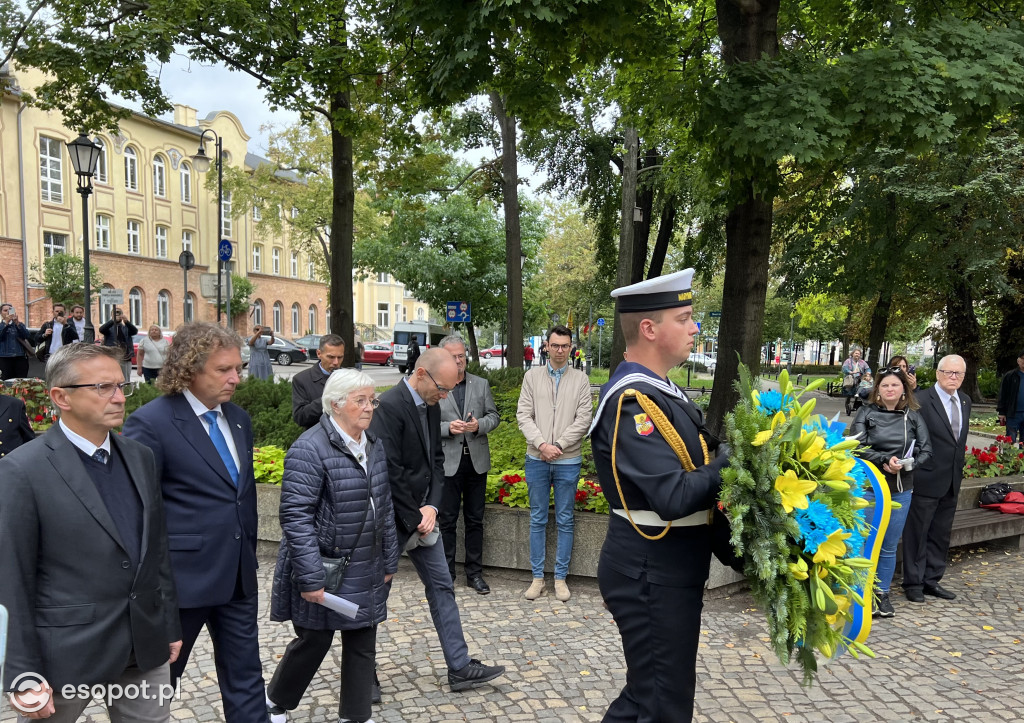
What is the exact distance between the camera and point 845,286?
20156 millimetres

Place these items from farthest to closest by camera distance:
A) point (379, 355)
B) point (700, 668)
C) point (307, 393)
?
point (379, 355), point (307, 393), point (700, 668)

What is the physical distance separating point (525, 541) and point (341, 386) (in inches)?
131

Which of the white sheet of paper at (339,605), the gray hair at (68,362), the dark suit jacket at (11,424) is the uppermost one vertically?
the gray hair at (68,362)

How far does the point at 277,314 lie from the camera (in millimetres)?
58969

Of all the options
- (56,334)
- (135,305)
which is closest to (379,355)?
(135,305)

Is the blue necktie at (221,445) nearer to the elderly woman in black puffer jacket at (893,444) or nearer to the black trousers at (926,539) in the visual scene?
the elderly woman in black puffer jacket at (893,444)

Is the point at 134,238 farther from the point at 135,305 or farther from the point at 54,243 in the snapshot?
the point at 54,243

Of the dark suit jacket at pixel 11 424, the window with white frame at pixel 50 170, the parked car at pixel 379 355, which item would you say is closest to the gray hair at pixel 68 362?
the dark suit jacket at pixel 11 424

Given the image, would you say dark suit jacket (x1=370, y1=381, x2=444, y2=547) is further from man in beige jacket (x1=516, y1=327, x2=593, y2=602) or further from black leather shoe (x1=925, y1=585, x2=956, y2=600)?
black leather shoe (x1=925, y1=585, x2=956, y2=600)

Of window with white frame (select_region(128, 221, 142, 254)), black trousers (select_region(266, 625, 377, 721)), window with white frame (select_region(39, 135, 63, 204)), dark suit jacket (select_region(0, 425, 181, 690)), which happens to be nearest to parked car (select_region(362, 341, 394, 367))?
window with white frame (select_region(128, 221, 142, 254))

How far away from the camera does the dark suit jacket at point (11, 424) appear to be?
499cm

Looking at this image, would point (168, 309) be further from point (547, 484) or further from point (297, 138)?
point (547, 484)

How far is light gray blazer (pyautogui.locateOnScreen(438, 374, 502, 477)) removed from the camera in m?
6.25

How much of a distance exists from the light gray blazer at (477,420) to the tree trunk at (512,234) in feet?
36.5
